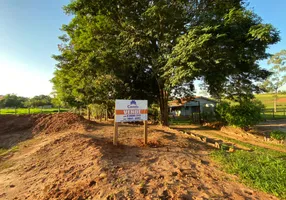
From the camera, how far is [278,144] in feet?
28.1

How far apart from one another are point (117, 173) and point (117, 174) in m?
0.05

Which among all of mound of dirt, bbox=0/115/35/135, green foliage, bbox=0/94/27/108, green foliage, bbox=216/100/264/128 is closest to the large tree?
green foliage, bbox=216/100/264/128

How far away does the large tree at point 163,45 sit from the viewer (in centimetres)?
904

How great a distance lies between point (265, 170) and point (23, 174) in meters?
6.12

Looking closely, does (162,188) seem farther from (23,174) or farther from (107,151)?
(23,174)

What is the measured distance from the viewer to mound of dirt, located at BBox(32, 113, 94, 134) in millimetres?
9453

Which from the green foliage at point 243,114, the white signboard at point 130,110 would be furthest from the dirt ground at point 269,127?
the white signboard at point 130,110

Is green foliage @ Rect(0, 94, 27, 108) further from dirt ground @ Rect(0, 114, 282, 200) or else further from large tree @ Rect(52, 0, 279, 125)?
dirt ground @ Rect(0, 114, 282, 200)

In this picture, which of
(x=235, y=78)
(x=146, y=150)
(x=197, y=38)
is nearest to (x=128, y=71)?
(x=197, y=38)

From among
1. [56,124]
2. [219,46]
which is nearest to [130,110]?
[56,124]

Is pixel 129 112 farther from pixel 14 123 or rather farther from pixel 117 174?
pixel 14 123

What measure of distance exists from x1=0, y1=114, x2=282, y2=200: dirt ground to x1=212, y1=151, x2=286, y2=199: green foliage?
26cm

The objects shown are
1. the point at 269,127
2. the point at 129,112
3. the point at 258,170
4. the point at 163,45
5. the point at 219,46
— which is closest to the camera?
the point at 258,170

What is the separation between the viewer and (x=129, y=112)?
6492mm
